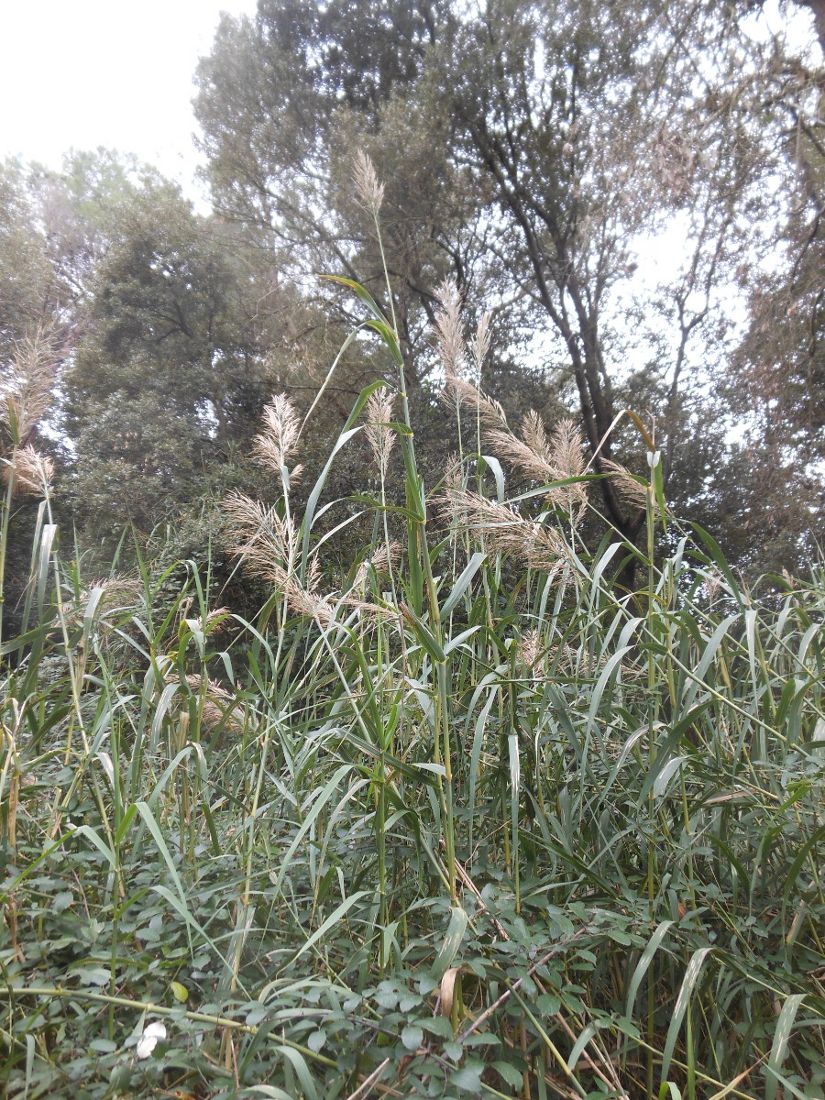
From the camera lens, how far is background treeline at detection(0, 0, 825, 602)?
6668 millimetres

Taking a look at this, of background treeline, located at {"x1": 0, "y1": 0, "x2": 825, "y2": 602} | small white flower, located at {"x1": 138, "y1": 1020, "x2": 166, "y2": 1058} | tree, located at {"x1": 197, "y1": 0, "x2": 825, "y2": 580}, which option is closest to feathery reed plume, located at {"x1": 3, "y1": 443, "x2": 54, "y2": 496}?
small white flower, located at {"x1": 138, "y1": 1020, "x2": 166, "y2": 1058}

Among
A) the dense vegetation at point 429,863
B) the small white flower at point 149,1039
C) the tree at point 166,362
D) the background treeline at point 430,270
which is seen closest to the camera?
the small white flower at point 149,1039

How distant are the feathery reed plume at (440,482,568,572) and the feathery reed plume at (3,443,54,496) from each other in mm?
786

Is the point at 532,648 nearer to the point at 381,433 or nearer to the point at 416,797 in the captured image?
the point at 416,797

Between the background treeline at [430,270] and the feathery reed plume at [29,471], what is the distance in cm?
485

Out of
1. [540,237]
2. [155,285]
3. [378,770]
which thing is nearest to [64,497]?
[155,285]

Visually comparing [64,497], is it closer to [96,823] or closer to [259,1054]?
[96,823]

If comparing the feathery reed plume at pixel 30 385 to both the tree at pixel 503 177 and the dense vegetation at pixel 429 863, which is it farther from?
the tree at pixel 503 177

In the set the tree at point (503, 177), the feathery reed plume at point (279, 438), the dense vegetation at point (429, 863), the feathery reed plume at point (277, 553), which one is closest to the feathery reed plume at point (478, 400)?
the dense vegetation at point (429, 863)

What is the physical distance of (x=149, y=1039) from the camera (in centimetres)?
81

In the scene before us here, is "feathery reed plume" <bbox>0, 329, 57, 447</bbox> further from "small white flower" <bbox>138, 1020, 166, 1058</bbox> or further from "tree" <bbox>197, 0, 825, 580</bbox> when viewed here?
"tree" <bbox>197, 0, 825, 580</bbox>

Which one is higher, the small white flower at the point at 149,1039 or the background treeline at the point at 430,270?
the background treeline at the point at 430,270

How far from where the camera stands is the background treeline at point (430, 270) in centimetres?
667

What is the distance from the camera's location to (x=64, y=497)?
25.2 ft
